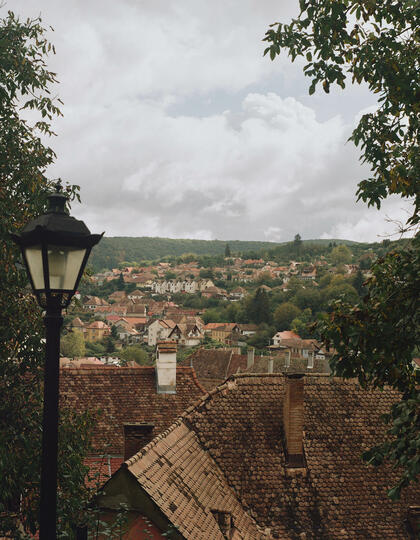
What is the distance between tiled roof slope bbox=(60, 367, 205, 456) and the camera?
16.4 metres

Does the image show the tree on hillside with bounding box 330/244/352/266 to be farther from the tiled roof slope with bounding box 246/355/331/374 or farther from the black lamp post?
the black lamp post

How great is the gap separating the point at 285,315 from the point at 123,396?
101527 millimetres

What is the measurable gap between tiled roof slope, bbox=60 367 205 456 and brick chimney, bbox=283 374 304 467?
473cm

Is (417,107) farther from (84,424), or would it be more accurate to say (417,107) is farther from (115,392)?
(115,392)

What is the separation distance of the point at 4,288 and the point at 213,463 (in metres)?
6.96

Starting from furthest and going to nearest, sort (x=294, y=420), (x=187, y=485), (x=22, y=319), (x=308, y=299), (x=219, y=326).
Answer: (x=219, y=326), (x=308, y=299), (x=294, y=420), (x=187, y=485), (x=22, y=319)

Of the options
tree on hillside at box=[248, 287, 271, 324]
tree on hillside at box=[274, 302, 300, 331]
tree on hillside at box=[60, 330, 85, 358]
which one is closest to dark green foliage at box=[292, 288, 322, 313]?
tree on hillside at box=[274, 302, 300, 331]

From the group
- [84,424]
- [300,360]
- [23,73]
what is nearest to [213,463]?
[84,424]

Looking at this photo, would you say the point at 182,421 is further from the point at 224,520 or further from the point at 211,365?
the point at 211,365

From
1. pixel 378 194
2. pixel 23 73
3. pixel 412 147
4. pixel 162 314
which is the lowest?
pixel 162 314

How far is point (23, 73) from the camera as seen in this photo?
27.4 feet

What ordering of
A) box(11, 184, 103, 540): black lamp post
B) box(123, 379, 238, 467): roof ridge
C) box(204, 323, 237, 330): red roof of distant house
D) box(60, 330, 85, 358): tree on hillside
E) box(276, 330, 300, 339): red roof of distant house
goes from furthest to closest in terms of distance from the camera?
1. box(204, 323, 237, 330): red roof of distant house
2. box(276, 330, 300, 339): red roof of distant house
3. box(60, 330, 85, 358): tree on hillside
4. box(123, 379, 238, 467): roof ridge
5. box(11, 184, 103, 540): black lamp post

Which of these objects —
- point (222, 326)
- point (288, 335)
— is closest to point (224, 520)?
point (288, 335)

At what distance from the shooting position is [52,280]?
12.5ft
